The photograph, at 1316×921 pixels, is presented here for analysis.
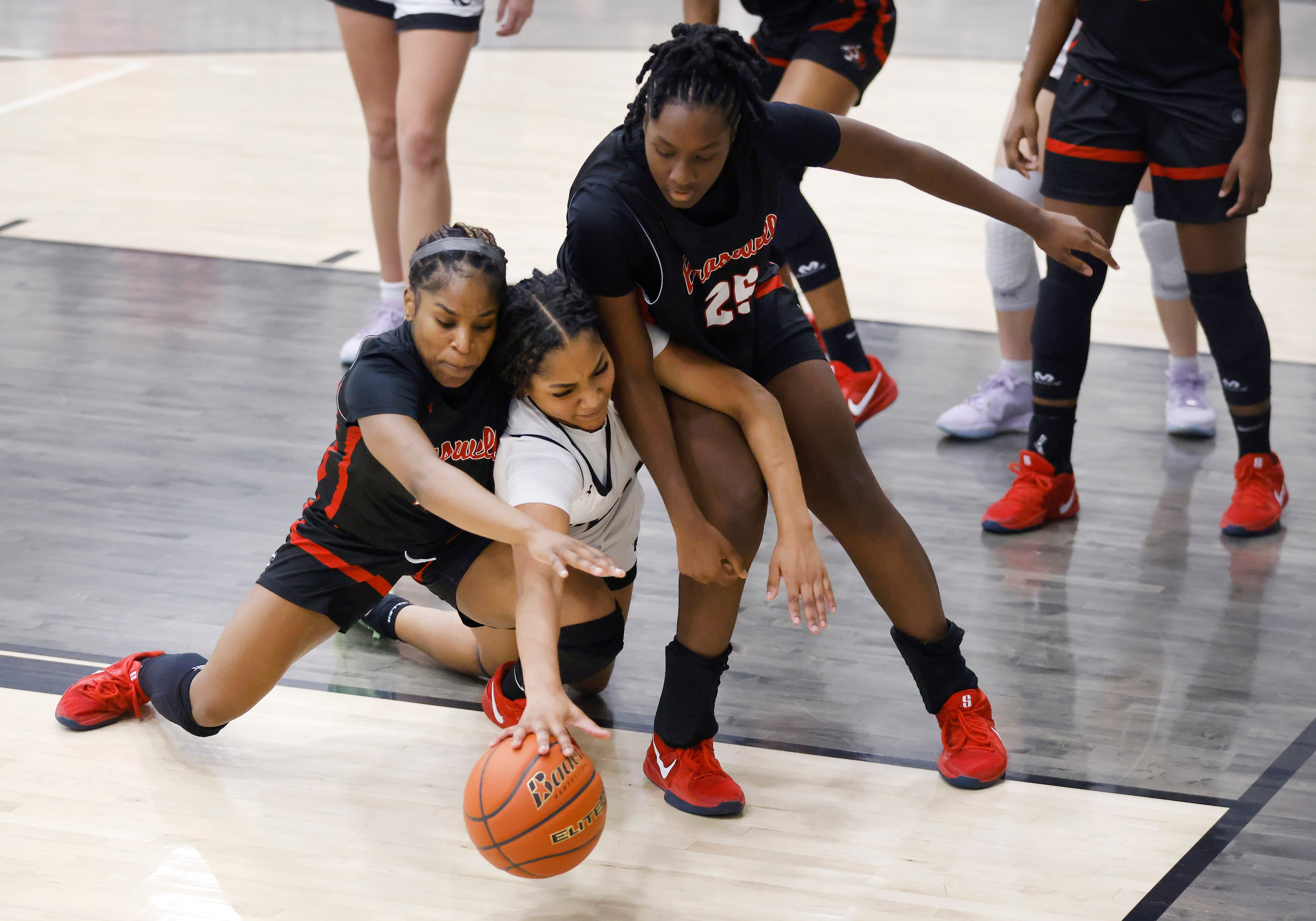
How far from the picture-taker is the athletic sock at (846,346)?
371 cm

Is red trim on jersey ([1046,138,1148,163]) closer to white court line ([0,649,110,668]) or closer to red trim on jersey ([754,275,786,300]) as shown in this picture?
red trim on jersey ([754,275,786,300])

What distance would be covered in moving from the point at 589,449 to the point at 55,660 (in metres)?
1.10

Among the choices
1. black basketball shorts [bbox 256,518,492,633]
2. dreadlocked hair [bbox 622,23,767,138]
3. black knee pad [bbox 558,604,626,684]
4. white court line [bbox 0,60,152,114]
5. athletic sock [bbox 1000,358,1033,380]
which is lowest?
athletic sock [bbox 1000,358,1033,380]

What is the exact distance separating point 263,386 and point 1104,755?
246 cm

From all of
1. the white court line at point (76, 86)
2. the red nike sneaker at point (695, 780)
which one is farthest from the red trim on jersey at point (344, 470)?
the white court line at point (76, 86)

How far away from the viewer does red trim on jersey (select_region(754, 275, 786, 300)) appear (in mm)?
2312

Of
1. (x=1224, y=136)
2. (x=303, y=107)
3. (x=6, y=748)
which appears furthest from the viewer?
(x=303, y=107)

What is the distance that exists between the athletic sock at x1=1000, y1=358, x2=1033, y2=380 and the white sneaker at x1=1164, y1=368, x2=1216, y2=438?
Answer: 0.38 metres

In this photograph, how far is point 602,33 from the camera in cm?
1008

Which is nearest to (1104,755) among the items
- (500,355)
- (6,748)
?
(500,355)

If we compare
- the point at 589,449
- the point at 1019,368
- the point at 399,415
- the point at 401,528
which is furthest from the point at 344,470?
the point at 1019,368

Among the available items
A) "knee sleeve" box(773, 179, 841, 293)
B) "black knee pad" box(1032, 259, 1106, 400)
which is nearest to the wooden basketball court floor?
"black knee pad" box(1032, 259, 1106, 400)

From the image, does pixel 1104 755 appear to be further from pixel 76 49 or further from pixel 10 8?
pixel 10 8

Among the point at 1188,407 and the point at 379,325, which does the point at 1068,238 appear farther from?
the point at 379,325
